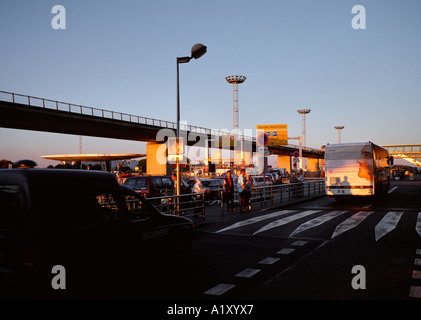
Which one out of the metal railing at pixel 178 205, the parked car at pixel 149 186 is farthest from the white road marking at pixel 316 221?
the parked car at pixel 149 186

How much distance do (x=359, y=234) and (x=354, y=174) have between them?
966cm

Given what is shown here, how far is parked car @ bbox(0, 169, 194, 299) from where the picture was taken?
3498 mm

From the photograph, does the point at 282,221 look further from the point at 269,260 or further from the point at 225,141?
the point at 225,141

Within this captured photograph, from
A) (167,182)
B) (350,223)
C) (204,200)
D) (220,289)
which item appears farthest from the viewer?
(167,182)

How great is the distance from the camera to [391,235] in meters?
9.86

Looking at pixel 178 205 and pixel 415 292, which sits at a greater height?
pixel 178 205

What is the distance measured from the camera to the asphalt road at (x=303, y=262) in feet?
17.3

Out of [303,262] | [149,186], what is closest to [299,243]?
[303,262]

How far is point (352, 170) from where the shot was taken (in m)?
19.1

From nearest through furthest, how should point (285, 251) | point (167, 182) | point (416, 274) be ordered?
point (416, 274)
point (285, 251)
point (167, 182)

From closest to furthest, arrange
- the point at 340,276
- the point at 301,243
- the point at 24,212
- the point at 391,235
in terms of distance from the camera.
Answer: the point at 24,212, the point at 340,276, the point at 301,243, the point at 391,235

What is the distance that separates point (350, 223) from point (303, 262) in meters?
5.84
